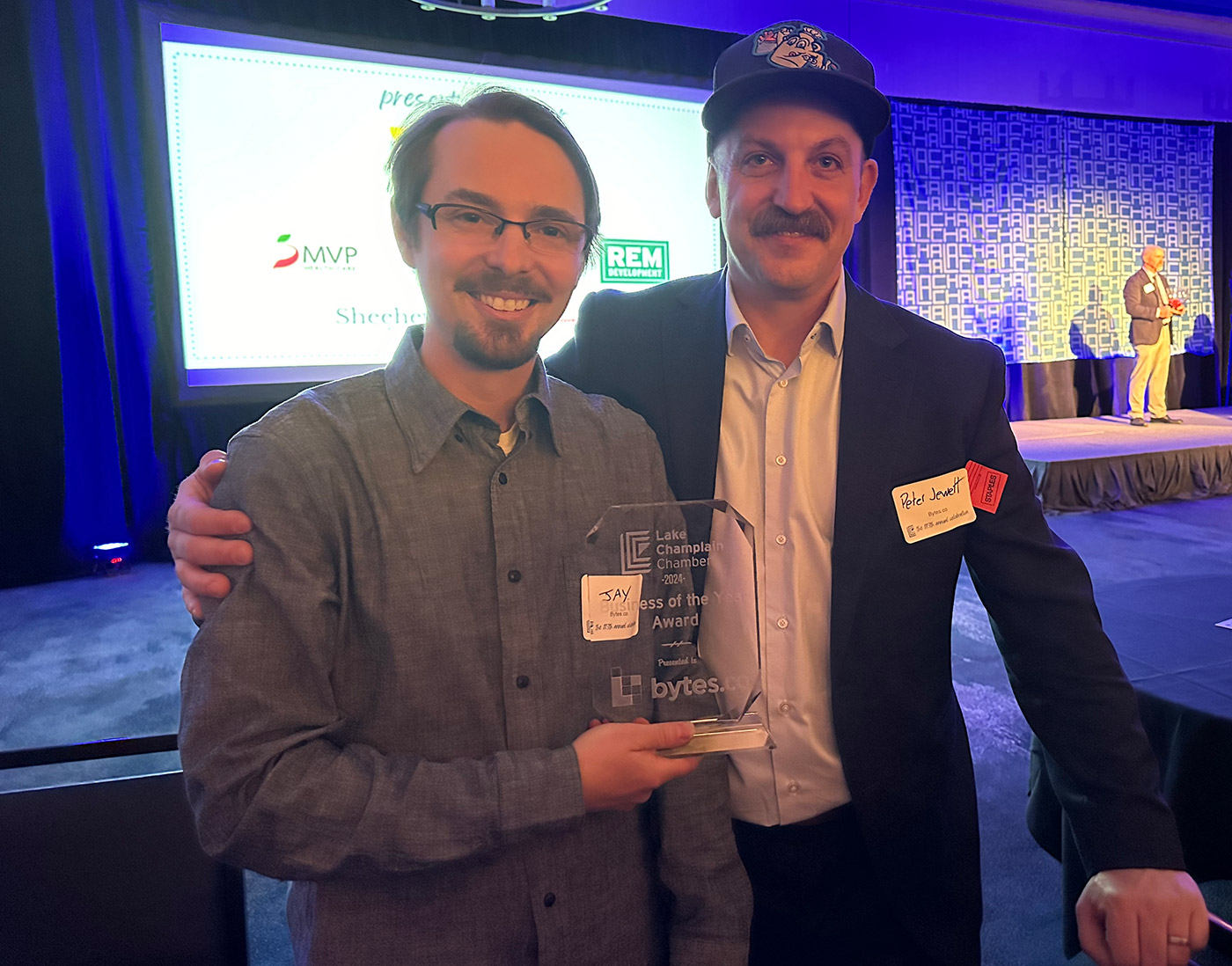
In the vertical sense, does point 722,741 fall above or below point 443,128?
below

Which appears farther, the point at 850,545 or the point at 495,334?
the point at 850,545

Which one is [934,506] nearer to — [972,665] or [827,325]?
[827,325]

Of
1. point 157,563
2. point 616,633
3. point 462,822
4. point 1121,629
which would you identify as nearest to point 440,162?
point 616,633

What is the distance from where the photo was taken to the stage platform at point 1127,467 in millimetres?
5750

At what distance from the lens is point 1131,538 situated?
16.6ft

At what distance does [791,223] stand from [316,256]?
12.7ft

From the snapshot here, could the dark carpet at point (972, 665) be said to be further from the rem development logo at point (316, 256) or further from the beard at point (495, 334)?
the rem development logo at point (316, 256)

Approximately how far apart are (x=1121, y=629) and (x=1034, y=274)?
26.9 ft

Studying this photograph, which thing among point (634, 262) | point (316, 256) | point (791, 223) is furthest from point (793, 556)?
point (634, 262)

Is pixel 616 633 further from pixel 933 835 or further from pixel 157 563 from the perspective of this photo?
pixel 157 563

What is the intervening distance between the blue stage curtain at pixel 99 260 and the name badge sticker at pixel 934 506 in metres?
4.82

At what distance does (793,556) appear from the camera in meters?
1.09

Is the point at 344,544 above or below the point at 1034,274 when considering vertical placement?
below

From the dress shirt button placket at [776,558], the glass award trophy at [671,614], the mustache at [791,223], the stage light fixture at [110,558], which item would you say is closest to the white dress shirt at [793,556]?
the dress shirt button placket at [776,558]
